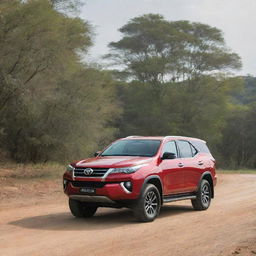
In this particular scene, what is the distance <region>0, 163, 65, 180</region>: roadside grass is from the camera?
21.6 meters

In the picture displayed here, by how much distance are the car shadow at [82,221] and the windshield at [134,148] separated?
56.8 inches

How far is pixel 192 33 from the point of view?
49.6 metres

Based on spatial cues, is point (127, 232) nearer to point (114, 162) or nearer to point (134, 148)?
point (114, 162)

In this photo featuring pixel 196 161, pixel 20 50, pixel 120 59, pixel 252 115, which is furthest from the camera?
pixel 252 115

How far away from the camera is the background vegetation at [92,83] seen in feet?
69.6

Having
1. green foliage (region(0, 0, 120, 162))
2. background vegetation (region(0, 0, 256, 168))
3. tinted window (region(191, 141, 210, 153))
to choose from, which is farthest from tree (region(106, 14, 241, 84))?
tinted window (region(191, 141, 210, 153))

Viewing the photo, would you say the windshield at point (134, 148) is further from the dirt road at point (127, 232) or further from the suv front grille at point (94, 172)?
the dirt road at point (127, 232)

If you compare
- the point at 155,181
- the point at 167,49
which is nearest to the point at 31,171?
the point at 155,181

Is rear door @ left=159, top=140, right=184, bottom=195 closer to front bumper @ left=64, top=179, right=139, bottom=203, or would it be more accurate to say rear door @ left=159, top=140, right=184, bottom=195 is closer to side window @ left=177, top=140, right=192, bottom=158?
side window @ left=177, top=140, right=192, bottom=158

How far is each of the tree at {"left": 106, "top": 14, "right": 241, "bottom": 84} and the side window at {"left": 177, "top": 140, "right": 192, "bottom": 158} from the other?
35.8 m

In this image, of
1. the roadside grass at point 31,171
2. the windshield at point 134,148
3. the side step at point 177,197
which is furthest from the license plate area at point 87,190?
the roadside grass at point 31,171

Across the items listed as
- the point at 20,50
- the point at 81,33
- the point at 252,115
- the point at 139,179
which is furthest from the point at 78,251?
the point at 252,115

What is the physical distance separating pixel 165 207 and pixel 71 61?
13.7 m

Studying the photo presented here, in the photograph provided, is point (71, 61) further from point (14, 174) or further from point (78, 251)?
point (78, 251)
